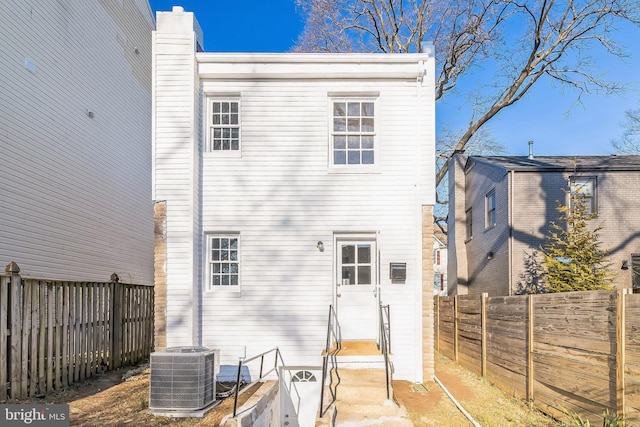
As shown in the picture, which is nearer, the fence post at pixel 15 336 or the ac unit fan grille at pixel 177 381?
the fence post at pixel 15 336

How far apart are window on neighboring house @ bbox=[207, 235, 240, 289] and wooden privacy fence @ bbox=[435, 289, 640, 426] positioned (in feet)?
16.1

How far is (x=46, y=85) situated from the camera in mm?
10078

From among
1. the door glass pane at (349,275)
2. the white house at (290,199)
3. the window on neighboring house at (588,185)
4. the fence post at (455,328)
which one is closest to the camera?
the white house at (290,199)

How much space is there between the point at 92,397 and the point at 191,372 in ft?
6.20

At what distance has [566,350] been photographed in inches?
214

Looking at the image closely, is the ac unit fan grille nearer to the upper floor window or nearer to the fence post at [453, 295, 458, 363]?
the fence post at [453, 295, 458, 363]

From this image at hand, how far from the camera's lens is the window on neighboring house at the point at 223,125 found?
8.28 m

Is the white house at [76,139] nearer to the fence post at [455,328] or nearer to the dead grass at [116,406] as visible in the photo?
the dead grass at [116,406]

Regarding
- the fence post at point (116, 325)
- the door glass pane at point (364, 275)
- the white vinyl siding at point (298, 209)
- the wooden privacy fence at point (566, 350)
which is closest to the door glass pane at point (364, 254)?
the door glass pane at point (364, 275)

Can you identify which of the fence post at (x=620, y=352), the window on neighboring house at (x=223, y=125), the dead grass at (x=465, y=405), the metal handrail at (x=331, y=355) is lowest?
the dead grass at (x=465, y=405)

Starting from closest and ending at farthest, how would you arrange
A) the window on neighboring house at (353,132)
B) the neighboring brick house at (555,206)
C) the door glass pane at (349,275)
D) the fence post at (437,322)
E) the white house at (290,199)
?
1. the white house at (290,199)
2. the door glass pane at (349,275)
3. the window on neighboring house at (353,132)
4. the fence post at (437,322)
5. the neighboring brick house at (555,206)

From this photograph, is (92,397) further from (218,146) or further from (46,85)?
(46,85)

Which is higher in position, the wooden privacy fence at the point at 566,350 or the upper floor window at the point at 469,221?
the upper floor window at the point at 469,221

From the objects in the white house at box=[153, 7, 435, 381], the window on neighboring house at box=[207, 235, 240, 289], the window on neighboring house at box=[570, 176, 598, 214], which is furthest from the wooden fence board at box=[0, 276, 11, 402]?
the window on neighboring house at box=[570, 176, 598, 214]
